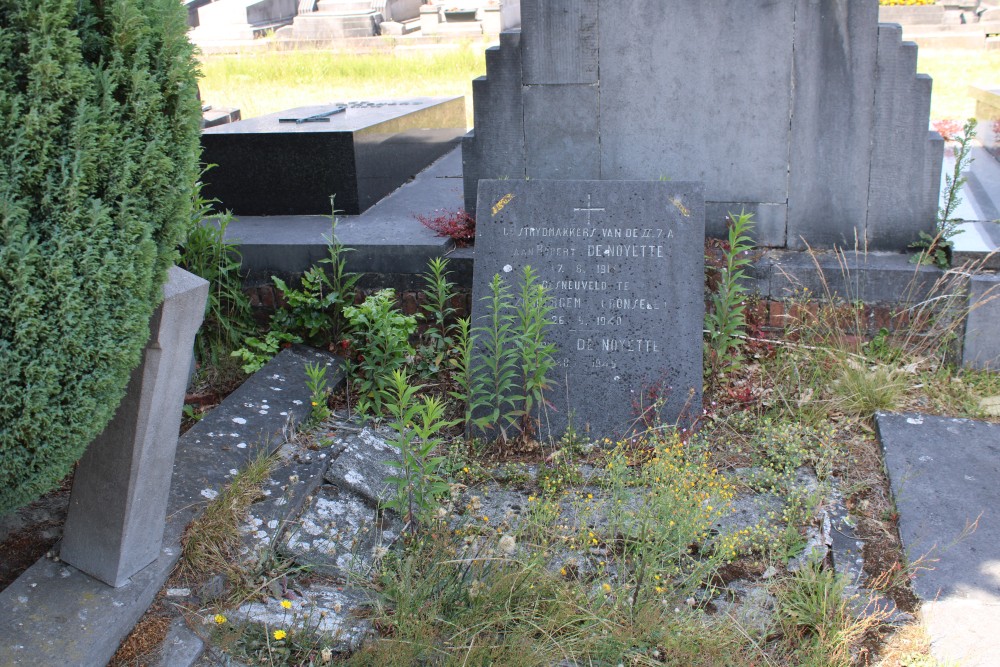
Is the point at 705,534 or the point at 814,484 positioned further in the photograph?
the point at 814,484

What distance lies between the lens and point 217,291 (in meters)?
4.66

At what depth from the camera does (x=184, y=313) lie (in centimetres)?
262

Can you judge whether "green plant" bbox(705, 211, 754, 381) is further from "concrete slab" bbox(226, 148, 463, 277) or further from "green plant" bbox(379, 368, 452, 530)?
"green plant" bbox(379, 368, 452, 530)

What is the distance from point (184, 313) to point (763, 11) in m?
3.46

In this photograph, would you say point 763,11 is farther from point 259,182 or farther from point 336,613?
point 336,613

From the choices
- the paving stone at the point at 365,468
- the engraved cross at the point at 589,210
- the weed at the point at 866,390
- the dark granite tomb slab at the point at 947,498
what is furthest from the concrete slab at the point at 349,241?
the dark granite tomb slab at the point at 947,498

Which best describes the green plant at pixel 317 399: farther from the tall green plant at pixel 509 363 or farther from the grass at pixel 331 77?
the grass at pixel 331 77

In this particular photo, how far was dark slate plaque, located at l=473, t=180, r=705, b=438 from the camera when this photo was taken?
423cm

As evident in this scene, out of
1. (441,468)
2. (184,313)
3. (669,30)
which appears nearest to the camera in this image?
(184,313)

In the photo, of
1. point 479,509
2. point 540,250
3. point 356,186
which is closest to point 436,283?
point 540,250

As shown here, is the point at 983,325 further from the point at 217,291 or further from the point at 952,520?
the point at 217,291

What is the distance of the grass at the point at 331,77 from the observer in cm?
1223

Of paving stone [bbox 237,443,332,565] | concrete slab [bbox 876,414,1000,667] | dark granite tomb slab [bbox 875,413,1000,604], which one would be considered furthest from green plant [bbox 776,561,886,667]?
paving stone [bbox 237,443,332,565]

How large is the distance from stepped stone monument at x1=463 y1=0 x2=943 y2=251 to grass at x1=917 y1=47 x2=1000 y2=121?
528cm
